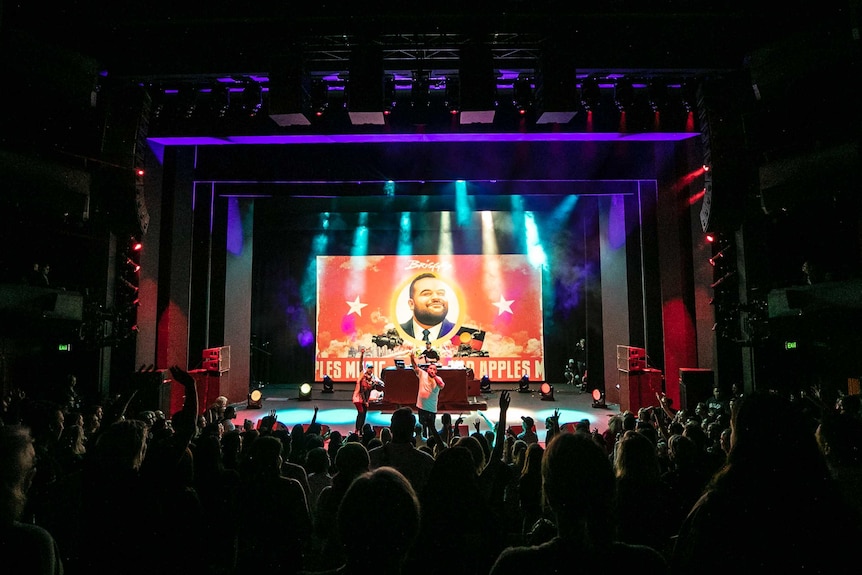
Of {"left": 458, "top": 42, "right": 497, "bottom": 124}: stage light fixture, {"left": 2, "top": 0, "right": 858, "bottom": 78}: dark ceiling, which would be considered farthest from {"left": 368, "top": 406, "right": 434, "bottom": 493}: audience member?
{"left": 2, "top": 0, "right": 858, "bottom": 78}: dark ceiling

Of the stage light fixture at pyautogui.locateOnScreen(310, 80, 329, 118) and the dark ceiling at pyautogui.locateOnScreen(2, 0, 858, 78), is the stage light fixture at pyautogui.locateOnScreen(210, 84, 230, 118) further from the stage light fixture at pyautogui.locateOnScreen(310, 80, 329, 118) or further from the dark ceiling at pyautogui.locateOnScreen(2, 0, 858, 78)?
the stage light fixture at pyautogui.locateOnScreen(310, 80, 329, 118)

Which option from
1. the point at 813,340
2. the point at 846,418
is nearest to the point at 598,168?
the point at 813,340

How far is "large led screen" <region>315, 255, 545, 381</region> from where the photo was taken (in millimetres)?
18000

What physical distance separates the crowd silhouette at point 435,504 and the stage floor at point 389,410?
23.8ft

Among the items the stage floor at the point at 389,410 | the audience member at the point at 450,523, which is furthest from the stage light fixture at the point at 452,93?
the audience member at the point at 450,523

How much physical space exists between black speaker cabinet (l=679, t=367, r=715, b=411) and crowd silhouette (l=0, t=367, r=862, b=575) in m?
7.34

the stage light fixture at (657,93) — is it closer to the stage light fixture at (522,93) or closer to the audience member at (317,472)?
the stage light fixture at (522,93)

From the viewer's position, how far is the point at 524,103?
836 centimetres

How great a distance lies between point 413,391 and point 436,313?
492 centimetres

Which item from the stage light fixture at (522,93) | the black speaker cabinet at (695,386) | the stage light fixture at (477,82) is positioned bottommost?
the black speaker cabinet at (695,386)

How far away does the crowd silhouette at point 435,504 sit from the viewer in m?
1.55

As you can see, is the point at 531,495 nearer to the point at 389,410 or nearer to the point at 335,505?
the point at 335,505

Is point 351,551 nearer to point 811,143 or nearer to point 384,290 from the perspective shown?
point 811,143

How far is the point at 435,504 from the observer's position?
2.18 meters
